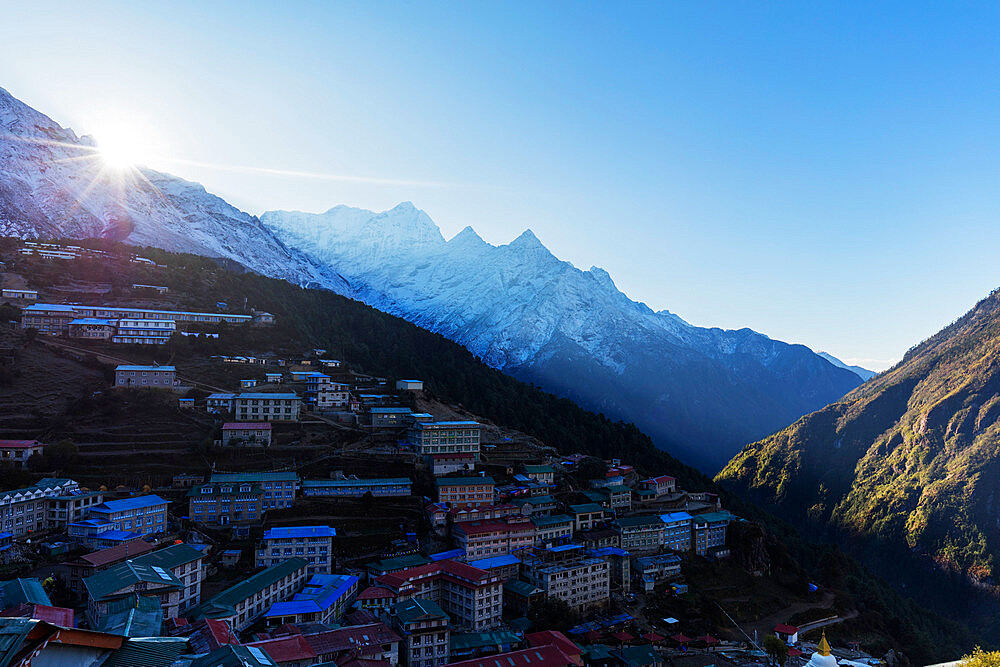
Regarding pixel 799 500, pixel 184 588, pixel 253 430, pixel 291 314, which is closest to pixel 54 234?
pixel 291 314

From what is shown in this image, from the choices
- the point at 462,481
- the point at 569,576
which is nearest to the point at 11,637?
the point at 569,576

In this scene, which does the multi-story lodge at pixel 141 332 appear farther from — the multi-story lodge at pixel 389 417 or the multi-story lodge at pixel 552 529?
the multi-story lodge at pixel 552 529

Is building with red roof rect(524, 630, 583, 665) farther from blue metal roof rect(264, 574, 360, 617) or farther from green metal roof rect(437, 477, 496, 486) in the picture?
green metal roof rect(437, 477, 496, 486)

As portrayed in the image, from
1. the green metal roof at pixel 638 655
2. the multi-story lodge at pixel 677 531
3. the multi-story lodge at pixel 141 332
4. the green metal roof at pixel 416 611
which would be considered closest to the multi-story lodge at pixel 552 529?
the multi-story lodge at pixel 677 531

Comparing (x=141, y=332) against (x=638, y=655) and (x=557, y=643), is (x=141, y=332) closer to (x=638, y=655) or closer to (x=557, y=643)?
(x=557, y=643)

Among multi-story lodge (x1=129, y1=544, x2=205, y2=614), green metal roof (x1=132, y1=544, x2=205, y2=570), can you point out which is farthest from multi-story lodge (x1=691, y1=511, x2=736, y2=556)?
green metal roof (x1=132, y1=544, x2=205, y2=570)

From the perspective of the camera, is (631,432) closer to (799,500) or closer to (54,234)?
(799,500)

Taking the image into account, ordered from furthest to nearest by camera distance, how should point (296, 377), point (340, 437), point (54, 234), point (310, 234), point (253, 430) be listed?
point (310, 234) < point (54, 234) < point (296, 377) < point (340, 437) < point (253, 430)
